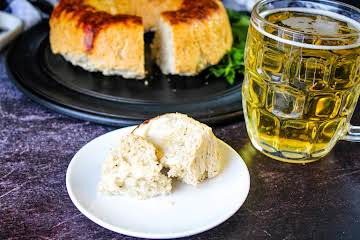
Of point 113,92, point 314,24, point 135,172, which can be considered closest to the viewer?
point 135,172

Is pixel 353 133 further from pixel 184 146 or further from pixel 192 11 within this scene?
pixel 192 11

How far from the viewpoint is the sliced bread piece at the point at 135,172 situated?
0.81m

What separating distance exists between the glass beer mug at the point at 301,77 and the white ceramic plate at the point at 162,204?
0.12 metres

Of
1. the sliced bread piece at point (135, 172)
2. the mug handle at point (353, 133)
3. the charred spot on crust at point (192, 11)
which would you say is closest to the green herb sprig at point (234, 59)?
the charred spot on crust at point (192, 11)

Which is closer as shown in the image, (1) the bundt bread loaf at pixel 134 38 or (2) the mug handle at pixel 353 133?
(2) the mug handle at pixel 353 133

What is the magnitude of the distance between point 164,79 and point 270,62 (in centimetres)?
44

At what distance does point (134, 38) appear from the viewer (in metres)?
1.26

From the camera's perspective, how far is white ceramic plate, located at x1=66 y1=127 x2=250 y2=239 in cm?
76

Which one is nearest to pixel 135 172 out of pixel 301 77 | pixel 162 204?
pixel 162 204

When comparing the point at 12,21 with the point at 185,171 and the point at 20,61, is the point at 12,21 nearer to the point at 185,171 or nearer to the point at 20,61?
the point at 20,61

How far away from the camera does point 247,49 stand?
967 mm

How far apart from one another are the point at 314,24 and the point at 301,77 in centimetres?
12

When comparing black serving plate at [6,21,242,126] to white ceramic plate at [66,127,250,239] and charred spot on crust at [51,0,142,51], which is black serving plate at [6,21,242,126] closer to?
charred spot on crust at [51,0,142,51]

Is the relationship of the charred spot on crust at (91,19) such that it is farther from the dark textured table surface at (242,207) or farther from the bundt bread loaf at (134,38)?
the dark textured table surface at (242,207)
